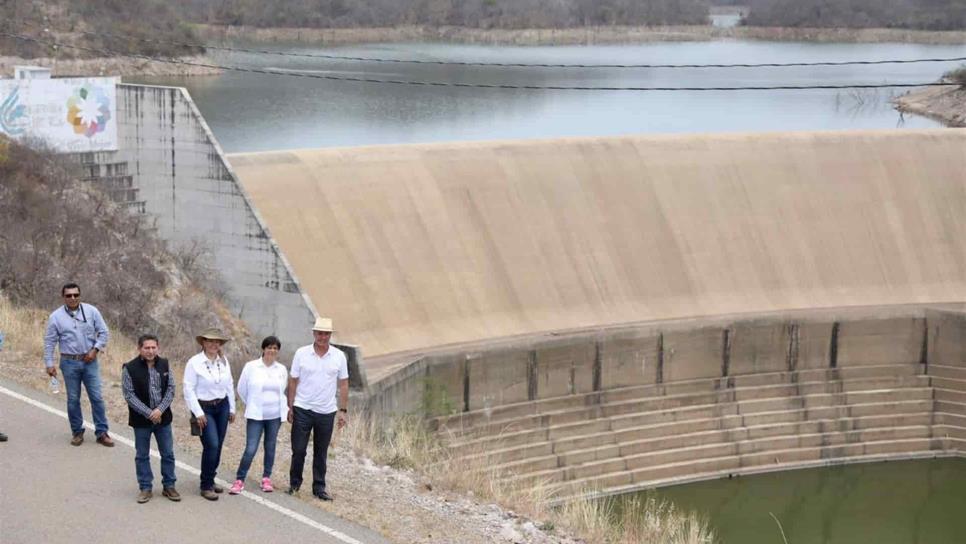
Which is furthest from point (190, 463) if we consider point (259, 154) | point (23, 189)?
point (259, 154)

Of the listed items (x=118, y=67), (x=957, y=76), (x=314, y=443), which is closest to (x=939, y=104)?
(x=957, y=76)

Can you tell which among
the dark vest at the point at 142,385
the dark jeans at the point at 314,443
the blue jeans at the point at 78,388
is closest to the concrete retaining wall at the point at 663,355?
the blue jeans at the point at 78,388

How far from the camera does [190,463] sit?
27.9 feet

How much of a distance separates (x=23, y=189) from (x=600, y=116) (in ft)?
80.8

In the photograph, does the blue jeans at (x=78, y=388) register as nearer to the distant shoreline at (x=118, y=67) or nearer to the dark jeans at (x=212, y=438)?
the dark jeans at (x=212, y=438)

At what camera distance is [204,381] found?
7633 millimetres

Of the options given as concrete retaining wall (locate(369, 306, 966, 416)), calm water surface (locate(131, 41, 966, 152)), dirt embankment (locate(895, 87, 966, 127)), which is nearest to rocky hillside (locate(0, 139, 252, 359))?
concrete retaining wall (locate(369, 306, 966, 416))

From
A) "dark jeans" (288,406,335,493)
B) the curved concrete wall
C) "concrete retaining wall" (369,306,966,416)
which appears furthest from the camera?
the curved concrete wall

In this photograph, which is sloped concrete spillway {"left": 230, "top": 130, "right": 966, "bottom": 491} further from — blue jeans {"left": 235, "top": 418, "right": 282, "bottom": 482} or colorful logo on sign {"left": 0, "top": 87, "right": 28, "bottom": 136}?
blue jeans {"left": 235, "top": 418, "right": 282, "bottom": 482}

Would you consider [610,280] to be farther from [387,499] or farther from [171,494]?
[171,494]

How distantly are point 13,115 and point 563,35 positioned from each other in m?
62.8

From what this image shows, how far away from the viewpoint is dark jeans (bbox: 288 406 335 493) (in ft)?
26.6

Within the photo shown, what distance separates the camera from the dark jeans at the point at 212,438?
7.71 meters

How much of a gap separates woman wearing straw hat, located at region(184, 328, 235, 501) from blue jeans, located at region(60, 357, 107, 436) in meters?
1.09
